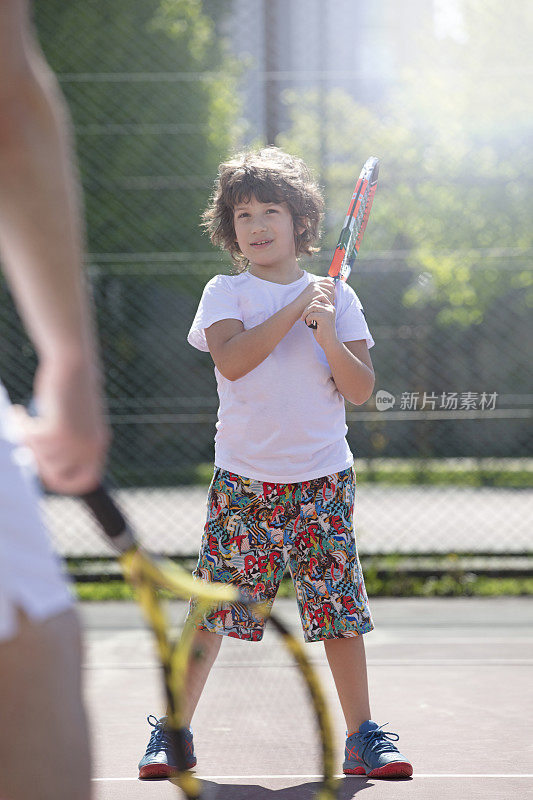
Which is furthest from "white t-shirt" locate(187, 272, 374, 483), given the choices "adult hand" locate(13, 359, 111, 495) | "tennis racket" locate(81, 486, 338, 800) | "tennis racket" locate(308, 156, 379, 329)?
"adult hand" locate(13, 359, 111, 495)

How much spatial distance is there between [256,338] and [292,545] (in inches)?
19.9

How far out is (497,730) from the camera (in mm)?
3223

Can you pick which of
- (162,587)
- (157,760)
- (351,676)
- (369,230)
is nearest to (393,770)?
(351,676)

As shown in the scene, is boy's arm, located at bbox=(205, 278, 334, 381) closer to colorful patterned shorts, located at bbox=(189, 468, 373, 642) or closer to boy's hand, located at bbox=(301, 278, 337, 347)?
boy's hand, located at bbox=(301, 278, 337, 347)

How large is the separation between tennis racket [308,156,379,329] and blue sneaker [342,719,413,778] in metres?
1.10

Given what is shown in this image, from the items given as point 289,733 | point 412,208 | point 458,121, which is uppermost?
point 458,121

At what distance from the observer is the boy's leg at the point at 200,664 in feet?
7.00

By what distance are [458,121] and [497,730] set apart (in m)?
5.16

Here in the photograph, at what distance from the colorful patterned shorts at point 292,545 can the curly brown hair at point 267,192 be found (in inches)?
24.6

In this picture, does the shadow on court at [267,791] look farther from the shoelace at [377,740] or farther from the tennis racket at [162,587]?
the tennis racket at [162,587]

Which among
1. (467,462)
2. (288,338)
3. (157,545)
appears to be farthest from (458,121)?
(288,338)

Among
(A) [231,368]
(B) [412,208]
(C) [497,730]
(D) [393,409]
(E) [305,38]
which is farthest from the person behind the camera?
(B) [412,208]

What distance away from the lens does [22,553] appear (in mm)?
1109

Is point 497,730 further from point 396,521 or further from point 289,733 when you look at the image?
point 396,521
